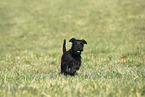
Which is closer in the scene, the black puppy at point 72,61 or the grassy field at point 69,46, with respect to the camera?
the grassy field at point 69,46

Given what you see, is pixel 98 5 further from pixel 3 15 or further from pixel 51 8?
pixel 3 15

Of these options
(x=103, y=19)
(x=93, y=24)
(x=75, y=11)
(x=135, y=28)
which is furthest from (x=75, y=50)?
(x=75, y=11)

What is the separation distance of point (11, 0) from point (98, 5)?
15.0 m

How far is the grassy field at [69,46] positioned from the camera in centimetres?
384

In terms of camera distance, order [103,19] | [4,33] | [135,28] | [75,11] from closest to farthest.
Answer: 1. [135,28]
2. [4,33]
3. [103,19]
4. [75,11]

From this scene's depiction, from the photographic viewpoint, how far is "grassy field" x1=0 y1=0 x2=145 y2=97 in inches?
151

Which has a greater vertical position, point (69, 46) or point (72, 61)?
point (69, 46)

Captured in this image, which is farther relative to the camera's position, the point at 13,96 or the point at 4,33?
the point at 4,33

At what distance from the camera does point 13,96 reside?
340 centimetres

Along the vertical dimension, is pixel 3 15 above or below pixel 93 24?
above

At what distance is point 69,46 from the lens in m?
9.91

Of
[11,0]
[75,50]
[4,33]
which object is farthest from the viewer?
[11,0]

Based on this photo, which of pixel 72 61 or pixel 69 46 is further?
pixel 69 46

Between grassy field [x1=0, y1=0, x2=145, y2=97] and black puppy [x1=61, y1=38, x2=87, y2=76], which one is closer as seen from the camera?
grassy field [x1=0, y1=0, x2=145, y2=97]
